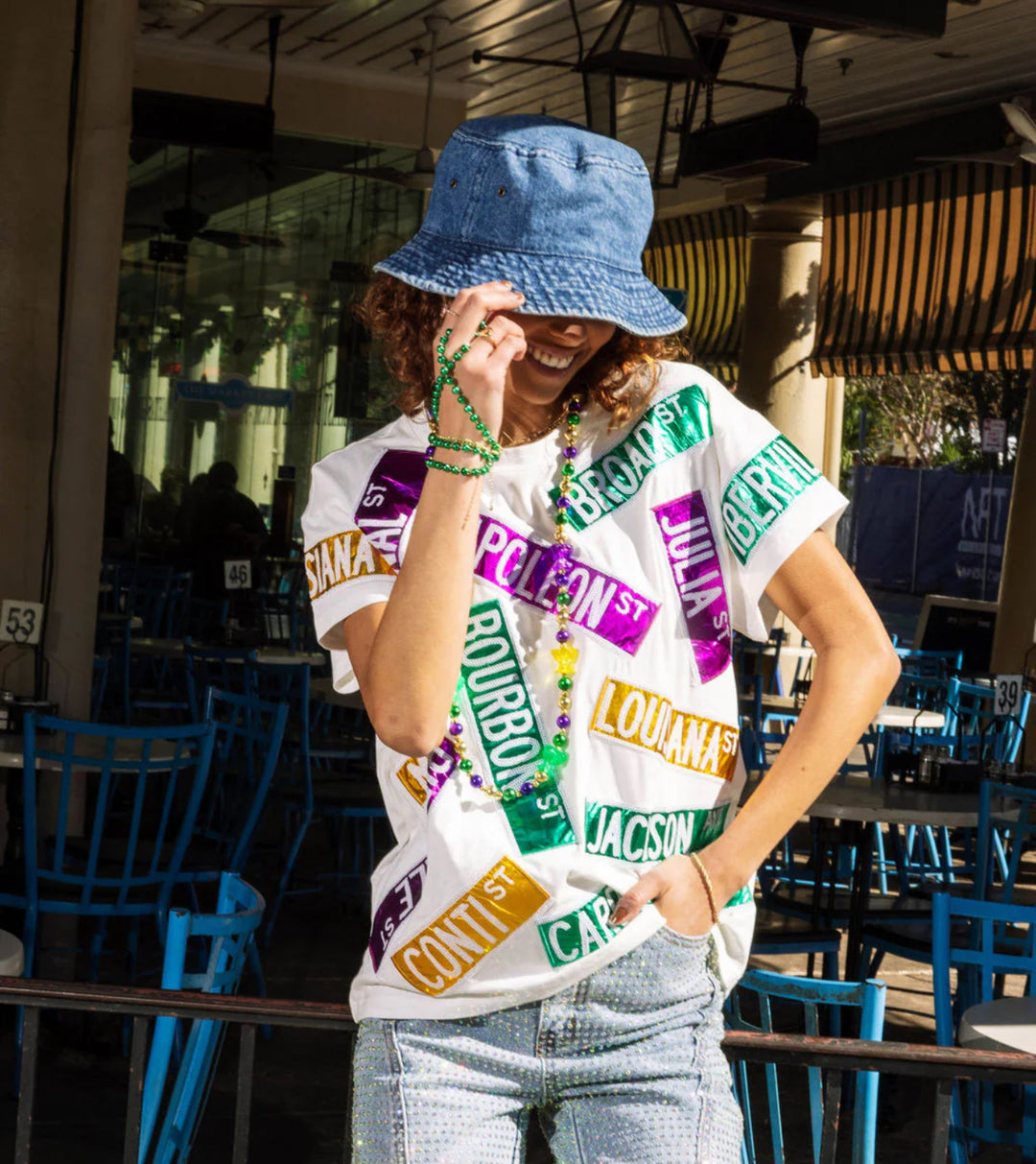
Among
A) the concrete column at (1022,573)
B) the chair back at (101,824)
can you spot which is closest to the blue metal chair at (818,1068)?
the chair back at (101,824)

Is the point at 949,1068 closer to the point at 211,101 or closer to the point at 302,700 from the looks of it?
the point at 302,700

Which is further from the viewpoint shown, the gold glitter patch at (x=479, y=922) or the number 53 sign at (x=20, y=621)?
the number 53 sign at (x=20, y=621)

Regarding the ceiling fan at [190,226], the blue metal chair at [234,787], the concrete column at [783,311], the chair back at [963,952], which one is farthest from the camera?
the concrete column at [783,311]

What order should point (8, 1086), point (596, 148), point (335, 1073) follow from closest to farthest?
point (596, 148)
point (8, 1086)
point (335, 1073)

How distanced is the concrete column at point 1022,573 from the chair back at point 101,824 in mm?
5379

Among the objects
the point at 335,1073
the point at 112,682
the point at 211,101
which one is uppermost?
the point at 211,101

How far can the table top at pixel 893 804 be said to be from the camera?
4668 millimetres

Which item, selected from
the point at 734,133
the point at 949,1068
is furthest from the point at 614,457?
the point at 734,133

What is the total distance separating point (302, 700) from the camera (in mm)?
6141

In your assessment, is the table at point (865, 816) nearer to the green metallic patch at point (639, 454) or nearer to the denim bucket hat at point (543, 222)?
the green metallic patch at point (639, 454)

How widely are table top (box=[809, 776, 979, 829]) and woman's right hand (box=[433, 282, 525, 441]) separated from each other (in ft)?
11.6

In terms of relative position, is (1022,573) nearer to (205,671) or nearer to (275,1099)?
(205,671)

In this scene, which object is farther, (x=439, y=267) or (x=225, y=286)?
(x=225, y=286)

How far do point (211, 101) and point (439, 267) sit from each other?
302 inches
